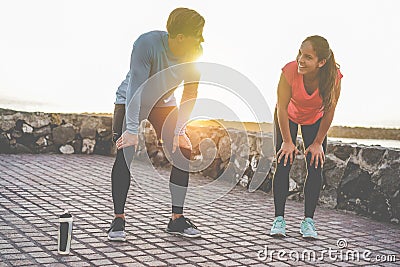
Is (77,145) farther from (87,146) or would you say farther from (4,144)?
(4,144)

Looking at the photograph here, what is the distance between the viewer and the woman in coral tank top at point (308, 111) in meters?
3.91

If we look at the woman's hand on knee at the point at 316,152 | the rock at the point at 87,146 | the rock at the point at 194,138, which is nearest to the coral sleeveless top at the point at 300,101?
the woman's hand on knee at the point at 316,152

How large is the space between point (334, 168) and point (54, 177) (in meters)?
2.53

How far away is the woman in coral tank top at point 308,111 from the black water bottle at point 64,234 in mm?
1363

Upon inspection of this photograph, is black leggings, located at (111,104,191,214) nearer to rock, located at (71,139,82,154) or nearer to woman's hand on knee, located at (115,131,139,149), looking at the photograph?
woman's hand on knee, located at (115,131,139,149)

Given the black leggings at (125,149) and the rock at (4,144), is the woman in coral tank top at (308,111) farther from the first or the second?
the rock at (4,144)

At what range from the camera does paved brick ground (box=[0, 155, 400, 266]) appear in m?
3.44

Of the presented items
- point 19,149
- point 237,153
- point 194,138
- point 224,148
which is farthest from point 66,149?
point 237,153

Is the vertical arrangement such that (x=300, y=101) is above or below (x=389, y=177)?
above

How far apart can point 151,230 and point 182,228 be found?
22 centimetres

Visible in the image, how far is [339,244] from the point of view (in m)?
4.02

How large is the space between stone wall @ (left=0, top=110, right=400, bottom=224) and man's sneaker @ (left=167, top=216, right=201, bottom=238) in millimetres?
1682

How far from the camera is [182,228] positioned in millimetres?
3979

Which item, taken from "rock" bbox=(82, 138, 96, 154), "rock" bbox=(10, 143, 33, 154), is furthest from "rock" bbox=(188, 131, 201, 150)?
"rock" bbox=(10, 143, 33, 154)
